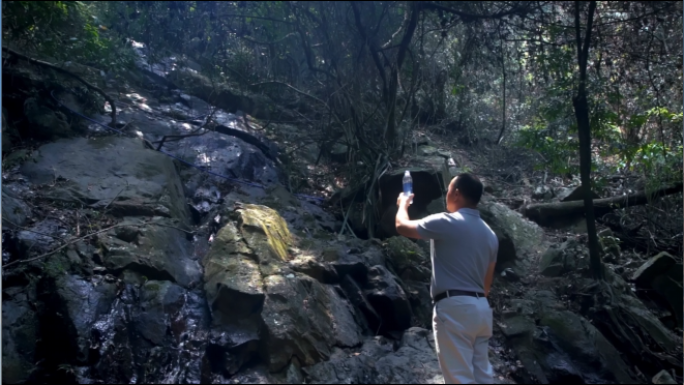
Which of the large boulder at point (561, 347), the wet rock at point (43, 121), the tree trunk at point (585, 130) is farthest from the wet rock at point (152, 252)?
the tree trunk at point (585, 130)

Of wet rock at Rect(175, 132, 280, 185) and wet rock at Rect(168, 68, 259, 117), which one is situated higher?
wet rock at Rect(168, 68, 259, 117)

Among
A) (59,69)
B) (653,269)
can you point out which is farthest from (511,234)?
(59,69)

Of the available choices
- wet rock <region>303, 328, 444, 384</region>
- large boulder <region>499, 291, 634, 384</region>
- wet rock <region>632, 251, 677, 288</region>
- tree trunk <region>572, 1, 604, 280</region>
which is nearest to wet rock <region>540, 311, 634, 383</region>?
large boulder <region>499, 291, 634, 384</region>

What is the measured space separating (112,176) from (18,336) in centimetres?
250

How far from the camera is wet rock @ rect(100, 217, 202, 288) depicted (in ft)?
17.5

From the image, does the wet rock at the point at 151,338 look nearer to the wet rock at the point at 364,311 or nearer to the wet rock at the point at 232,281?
the wet rock at the point at 232,281

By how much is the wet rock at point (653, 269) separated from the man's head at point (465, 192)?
4653 mm

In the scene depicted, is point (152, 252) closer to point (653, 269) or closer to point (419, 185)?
point (419, 185)

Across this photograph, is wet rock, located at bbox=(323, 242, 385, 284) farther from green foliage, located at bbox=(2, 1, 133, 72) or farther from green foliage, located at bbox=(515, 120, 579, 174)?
green foliage, located at bbox=(2, 1, 133, 72)

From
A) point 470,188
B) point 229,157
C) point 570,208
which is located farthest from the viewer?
point 229,157

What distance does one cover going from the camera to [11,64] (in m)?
7.36

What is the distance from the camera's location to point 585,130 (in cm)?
645

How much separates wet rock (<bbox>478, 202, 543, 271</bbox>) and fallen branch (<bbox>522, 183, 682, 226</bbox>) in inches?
13.6

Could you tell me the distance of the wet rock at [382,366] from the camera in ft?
15.6
